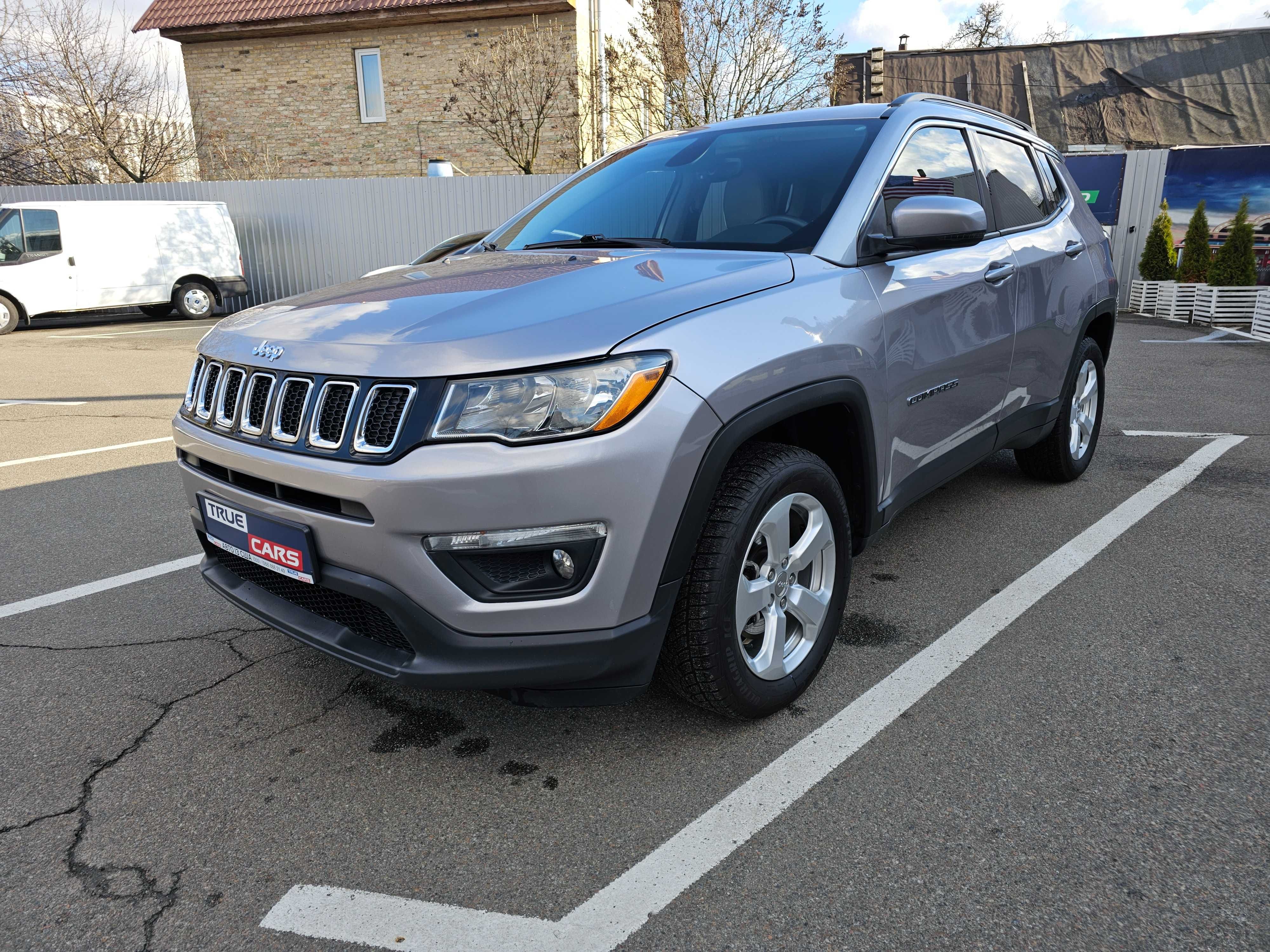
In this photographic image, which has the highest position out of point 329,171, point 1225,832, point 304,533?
point 329,171

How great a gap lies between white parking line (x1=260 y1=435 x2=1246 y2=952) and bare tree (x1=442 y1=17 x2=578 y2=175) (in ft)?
61.3

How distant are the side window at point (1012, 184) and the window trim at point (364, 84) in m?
20.4

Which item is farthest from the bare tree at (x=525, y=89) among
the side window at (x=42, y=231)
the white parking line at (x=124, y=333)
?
the side window at (x=42, y=231)

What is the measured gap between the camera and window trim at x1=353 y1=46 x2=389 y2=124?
70.0ft

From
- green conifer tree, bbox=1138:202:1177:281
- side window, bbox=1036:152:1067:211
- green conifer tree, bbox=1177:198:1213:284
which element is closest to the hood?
side window, bbox=1036:152:1067:211

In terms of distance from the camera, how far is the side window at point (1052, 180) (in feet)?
14.3

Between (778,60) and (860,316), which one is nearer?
(860,316)

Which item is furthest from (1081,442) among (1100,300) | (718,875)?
(718,875)

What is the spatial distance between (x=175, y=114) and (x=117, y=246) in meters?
11.2

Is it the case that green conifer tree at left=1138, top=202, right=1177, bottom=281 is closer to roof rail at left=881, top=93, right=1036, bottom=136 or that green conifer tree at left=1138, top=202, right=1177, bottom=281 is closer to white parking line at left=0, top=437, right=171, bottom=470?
roof rail at left=881, top=93, right=1036, bottom=136

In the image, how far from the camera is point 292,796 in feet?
7.46

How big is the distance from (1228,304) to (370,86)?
61.9ft

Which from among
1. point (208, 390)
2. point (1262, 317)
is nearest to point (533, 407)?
point (208, 390)

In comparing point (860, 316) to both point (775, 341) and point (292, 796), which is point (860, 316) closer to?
point (775, 341)
